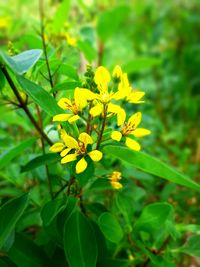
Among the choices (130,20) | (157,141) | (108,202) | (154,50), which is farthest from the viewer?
(130,20)

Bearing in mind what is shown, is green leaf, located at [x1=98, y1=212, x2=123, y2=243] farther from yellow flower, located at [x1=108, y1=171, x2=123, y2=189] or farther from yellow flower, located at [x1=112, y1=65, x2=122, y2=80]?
yellow flower, located at [x1=112, y1=65, x2=122, y2=80]

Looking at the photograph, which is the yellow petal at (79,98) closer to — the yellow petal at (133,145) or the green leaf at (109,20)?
the yellow petal at (133,145)

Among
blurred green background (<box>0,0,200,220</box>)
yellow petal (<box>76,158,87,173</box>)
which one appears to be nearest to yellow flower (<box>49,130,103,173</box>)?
yellow petal (<box>76,158,87,173</box>)

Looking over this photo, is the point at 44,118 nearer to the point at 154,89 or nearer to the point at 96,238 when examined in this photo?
the point at 96,238

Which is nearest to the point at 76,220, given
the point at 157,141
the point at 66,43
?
the point at 66,43

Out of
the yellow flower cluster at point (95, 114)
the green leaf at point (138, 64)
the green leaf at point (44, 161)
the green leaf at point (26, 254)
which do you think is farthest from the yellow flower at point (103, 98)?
the green leaf at point (138, 64)

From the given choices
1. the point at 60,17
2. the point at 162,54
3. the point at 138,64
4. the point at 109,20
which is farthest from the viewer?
the point at 162,54

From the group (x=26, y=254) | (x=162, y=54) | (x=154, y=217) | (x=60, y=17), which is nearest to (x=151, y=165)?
(x=154, y=217)

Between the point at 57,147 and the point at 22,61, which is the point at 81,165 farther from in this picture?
the point at 22,61
